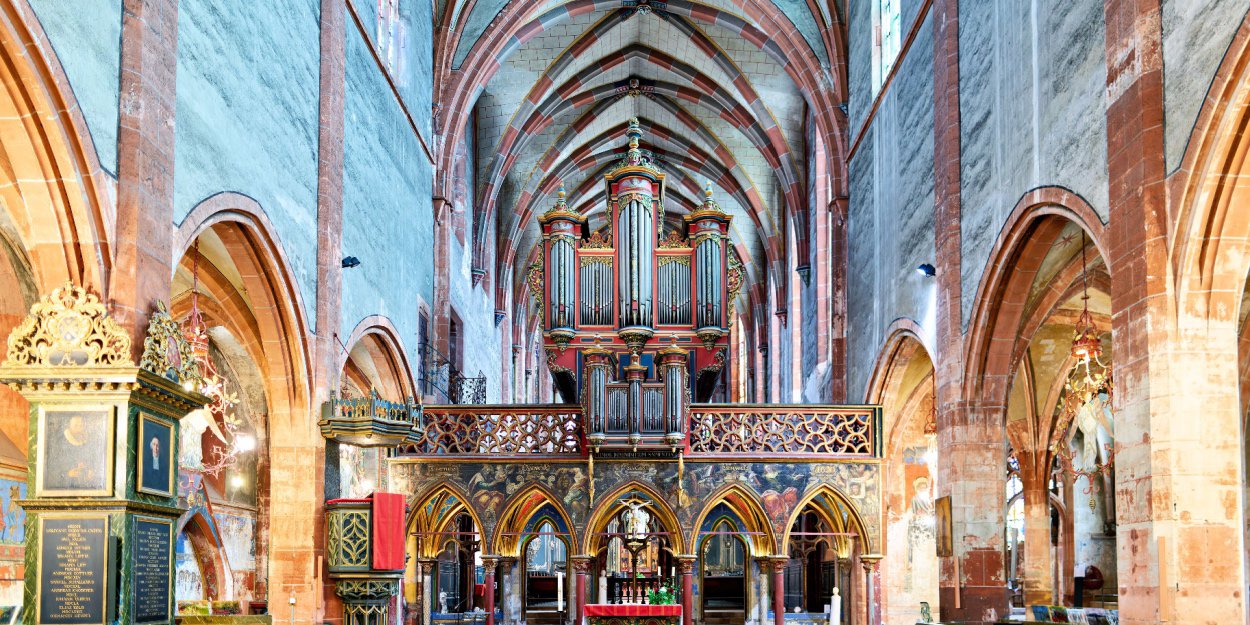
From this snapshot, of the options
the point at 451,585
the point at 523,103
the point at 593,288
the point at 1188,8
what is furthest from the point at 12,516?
the point at 523,103

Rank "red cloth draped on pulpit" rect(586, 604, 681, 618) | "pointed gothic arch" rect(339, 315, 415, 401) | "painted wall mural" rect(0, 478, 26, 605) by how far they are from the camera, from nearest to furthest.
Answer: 1. "painted wall mural" rect(0, 478, 26, 605)
2. "red cloth draped on pulpit" rect(586, 604, 681, 618)
3. "pointed gothic arch" rect(339, 315, 415, 401)

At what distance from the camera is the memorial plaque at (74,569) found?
9.04 metres

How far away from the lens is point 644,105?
120ft

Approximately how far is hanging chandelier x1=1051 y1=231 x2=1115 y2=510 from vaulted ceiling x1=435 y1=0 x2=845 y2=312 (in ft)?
21.8

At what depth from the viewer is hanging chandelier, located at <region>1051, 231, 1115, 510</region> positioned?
14363 mm

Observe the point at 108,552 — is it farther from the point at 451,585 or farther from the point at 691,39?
the point at 691,39

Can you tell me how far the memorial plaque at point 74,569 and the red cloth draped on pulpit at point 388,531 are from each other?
20.3 ft

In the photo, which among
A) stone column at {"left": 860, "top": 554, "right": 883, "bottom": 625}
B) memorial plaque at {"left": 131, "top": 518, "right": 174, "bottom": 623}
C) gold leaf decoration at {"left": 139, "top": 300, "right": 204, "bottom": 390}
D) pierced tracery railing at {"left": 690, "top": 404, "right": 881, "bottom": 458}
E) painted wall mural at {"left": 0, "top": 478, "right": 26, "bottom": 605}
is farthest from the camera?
pierced tracery railing at {"left": 690, "top": 404, "right": 881, "bottom": 458}

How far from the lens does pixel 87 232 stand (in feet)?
31.4

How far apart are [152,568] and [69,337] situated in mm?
2024

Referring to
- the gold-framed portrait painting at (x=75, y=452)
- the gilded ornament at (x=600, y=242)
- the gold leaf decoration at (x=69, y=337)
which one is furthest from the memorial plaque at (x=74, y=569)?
the gilded ornament at (x=600, y=242)

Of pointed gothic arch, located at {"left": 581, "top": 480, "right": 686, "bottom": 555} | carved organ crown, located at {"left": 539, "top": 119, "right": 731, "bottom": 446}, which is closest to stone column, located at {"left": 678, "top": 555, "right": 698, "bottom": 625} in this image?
pointed gothic arch, located at {"left": 581, "top": 480, "right": 686, "bottom": 555}

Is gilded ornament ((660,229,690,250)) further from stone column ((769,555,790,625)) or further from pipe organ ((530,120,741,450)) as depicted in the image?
stone column ((769,555,790,625))

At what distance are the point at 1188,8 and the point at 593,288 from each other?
1389 cm
